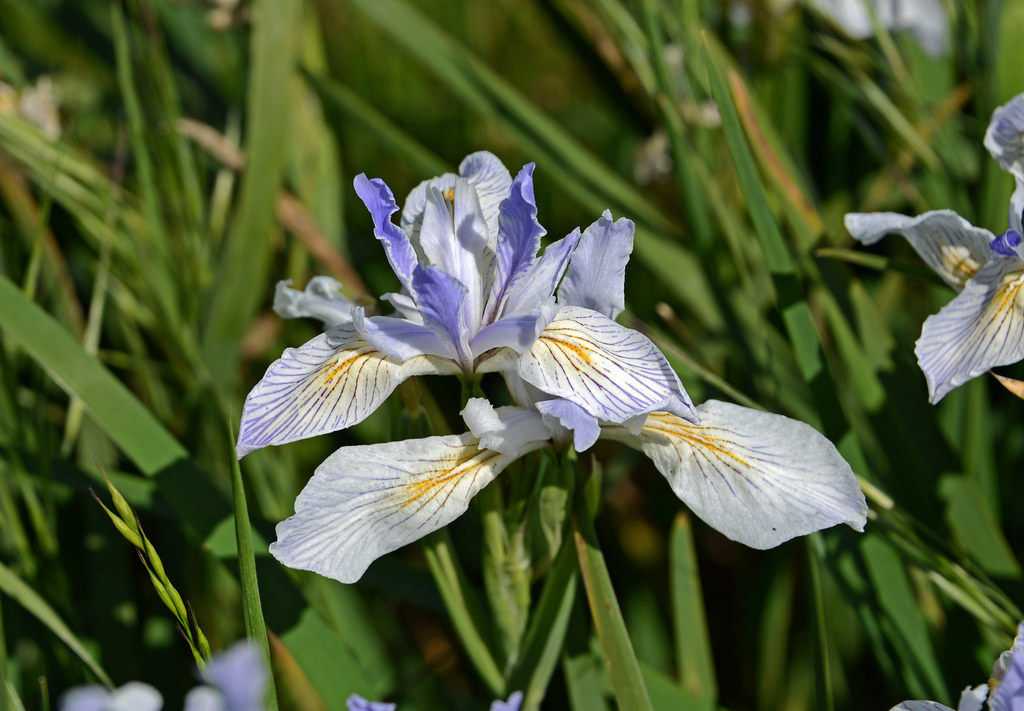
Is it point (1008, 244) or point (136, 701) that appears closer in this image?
point (136, 701)

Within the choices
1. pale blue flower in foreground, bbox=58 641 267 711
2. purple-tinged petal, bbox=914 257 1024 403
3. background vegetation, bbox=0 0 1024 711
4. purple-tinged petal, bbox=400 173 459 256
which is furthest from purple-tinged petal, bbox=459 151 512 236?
pale blue flower in foreground, bbox=58 641 267 711

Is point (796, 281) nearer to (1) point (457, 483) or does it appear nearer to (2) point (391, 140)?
(1) point (457, 483)

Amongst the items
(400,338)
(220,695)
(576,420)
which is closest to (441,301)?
(400,338)

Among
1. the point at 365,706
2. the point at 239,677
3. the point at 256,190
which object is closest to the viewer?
the point at 239,677

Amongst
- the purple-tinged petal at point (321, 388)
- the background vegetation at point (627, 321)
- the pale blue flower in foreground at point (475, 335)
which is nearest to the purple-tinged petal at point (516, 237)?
the pale blue flower in foreground at point (475, 335)

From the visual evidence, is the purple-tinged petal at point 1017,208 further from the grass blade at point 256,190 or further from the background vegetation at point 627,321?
the grass blade at point 256,190

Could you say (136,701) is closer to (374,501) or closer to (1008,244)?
(374,501)

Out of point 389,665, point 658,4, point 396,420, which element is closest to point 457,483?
point 396,420
